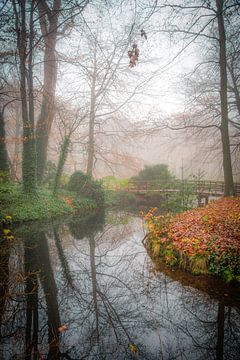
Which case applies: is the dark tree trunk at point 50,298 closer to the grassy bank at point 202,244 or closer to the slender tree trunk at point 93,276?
the slender tree trunk at point 93,276

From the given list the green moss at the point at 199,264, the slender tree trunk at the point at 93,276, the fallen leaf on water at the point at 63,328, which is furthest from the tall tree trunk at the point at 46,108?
the fallen leaf on water at the point at 63,328

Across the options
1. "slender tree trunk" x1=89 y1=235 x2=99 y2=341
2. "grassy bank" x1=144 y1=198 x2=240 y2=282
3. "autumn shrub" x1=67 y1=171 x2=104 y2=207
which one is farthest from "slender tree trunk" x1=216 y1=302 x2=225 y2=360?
"autumn shrub" x1=67 y1=171 x2=104 y2=207

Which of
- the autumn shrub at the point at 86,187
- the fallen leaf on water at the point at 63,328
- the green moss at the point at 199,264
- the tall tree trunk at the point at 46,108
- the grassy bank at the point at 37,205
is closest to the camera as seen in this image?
the fallen leaf on water at the point at 63,328

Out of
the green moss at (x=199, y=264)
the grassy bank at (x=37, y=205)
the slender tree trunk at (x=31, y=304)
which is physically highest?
the grassy bank at (x=37, y=205)

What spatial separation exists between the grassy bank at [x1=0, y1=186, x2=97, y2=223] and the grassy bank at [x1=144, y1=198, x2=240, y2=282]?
5.93m

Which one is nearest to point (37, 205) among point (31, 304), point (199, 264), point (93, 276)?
point (93, 276)

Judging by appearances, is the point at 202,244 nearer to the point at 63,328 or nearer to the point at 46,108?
the point at 63,328

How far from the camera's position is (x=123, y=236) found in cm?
835

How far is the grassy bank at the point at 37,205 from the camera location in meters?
9.38

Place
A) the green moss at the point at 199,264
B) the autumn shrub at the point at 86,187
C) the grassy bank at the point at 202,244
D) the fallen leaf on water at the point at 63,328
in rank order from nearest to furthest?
the fallen leaf on water at the point at 63,328
the grassy bank at the point at 202,244
the green moss at the point at 199,264
the autumn shrub at the point at 86,187

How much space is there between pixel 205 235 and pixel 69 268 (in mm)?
3649

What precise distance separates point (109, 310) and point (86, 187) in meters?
11.7

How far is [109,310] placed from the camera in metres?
3.60

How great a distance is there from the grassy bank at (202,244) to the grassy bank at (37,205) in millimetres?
5933
